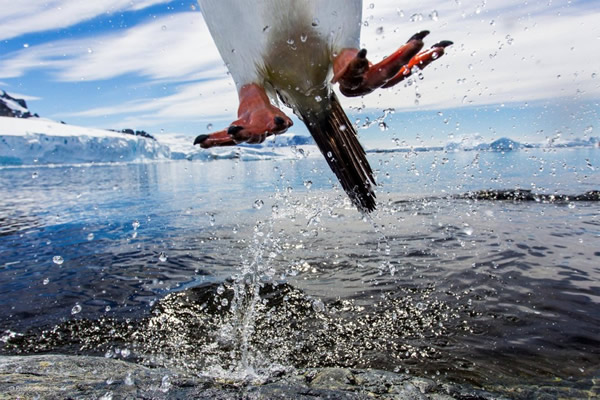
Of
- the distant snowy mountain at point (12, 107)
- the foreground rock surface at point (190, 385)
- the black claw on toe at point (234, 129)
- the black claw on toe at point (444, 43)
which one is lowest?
the foreground rock surface at point (190, 385)

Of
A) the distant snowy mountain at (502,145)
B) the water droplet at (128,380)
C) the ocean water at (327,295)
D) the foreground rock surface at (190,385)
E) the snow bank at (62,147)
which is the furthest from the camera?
the distant snowy mountain at (502,145)

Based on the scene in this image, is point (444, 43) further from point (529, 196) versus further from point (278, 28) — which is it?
point (529, 196)

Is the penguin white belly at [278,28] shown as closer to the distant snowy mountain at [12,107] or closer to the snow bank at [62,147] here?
the snow bank at [62,147]

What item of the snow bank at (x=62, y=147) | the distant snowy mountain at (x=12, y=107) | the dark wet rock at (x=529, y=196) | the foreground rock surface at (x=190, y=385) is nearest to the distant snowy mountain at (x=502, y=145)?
the snow bank at (x=62, y=147)

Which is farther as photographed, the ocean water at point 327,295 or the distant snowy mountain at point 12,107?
the distant snowy mountain at point 12,107

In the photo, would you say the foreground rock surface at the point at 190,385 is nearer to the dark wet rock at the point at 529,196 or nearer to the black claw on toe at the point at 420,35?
the black claw on toe at the point at 420,35

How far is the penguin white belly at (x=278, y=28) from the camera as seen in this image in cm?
142

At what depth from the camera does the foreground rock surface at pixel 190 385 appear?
225 cm

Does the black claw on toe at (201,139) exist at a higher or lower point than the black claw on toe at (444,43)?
lower

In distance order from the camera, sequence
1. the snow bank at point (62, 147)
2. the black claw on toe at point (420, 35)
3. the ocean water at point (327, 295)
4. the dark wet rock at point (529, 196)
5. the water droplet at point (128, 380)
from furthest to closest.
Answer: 1. the snow bank at point (62, 147)
2. the dark wet rock at point (529, 196)
3. the ocean water at point (327, 295)
4. the water droplet at point (128, 380)
5. the black claw on toe at point (420, 35)

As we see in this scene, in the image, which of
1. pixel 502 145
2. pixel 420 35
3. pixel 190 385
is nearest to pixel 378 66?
pixel 420 35

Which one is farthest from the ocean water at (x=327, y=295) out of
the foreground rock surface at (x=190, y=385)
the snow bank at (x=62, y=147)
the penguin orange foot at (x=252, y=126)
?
the snow bank at (x=62, y=147)

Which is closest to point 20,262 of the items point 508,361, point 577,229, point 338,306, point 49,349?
point 49,349

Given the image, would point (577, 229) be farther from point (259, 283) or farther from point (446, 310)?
point (259, 283)
